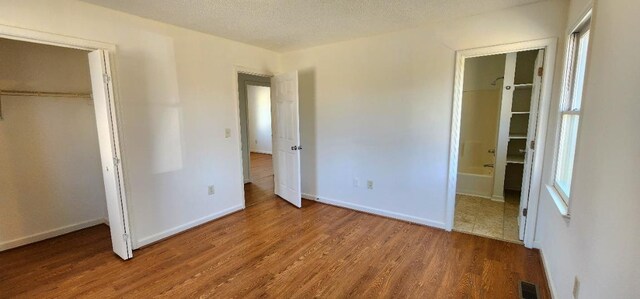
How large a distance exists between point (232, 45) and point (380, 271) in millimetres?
3106

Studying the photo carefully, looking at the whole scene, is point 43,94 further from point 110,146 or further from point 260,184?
point 260,184

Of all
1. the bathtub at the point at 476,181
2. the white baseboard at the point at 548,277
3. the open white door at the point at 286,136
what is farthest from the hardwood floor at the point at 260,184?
the white baseboard at the point at 548,277

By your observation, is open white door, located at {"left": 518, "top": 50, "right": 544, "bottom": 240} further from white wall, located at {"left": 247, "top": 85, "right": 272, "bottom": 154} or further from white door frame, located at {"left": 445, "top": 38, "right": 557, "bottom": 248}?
white wall, located at {"left": 247, "top": 85, "right": 272, "bottom": 154}

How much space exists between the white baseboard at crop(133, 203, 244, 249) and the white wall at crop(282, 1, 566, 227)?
1272 millimetres

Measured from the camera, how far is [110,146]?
92.8 inches

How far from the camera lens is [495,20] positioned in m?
2.60

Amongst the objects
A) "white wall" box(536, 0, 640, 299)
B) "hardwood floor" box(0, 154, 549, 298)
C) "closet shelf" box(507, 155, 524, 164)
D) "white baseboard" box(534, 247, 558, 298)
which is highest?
"white wall" box(536, 0, 640, 299)

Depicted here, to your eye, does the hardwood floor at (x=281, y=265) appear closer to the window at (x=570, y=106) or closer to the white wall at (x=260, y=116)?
the window at (x=570, y=106)

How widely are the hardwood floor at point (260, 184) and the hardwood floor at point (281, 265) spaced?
106 cm

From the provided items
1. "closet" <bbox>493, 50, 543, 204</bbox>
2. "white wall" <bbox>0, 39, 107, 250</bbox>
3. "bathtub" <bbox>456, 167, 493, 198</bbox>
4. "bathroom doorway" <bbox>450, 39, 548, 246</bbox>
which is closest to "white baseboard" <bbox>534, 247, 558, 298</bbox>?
"bathroom doorway" <bbox>450, 39, 548, 246</bbox>

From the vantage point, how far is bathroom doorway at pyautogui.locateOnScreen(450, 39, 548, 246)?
347 cm

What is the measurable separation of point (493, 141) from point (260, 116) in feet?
21.5

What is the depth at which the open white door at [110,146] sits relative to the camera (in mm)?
2262

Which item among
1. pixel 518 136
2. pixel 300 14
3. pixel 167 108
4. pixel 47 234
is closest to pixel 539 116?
pixel 518 136
